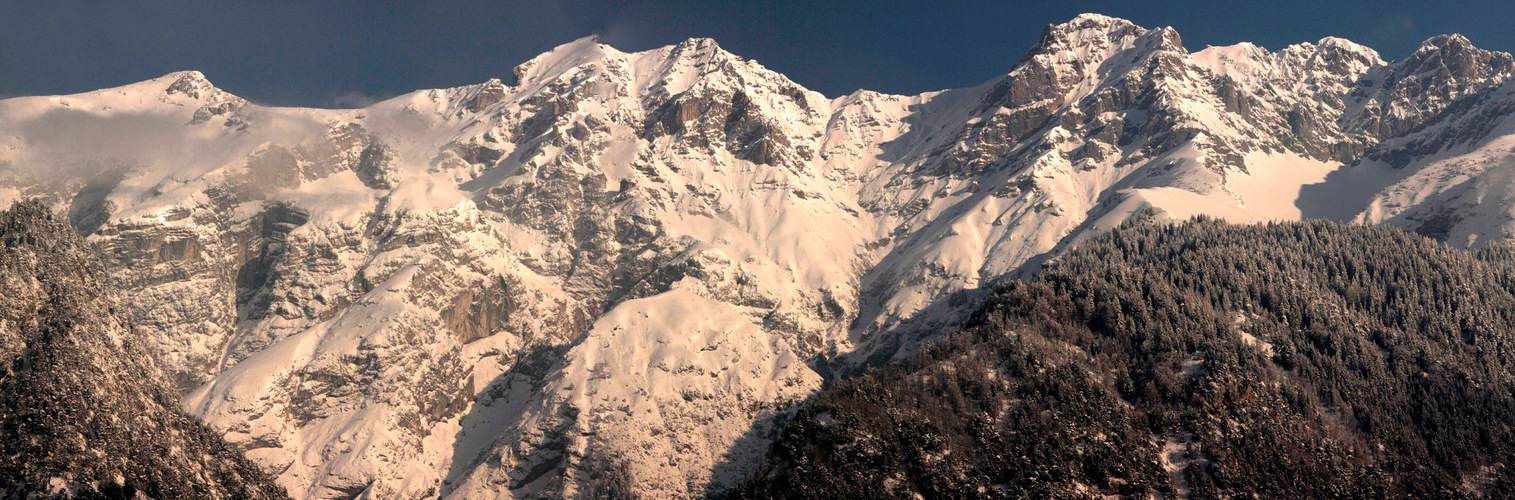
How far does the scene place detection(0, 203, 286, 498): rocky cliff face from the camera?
291 ft

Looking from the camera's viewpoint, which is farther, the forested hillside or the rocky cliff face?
the forested hillside

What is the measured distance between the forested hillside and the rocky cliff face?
75.6 metres

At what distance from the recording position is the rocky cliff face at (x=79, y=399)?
8869 cm

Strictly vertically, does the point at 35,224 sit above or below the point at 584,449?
above

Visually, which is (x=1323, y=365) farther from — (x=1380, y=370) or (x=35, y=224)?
(x=35, y=224)

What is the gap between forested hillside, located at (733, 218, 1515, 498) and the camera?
133375mm

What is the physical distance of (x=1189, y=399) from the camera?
147 metres

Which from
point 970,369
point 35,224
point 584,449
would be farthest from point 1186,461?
point 35,224

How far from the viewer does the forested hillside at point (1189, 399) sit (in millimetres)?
133375

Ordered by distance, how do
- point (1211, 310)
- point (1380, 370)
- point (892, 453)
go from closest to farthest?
1. point (892, 453)
2. point (1380, 370)
3. point (1211, 310)

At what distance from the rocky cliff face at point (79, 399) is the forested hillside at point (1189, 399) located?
7557 cm

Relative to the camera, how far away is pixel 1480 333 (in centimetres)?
16588

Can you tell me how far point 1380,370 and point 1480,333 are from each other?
25039 millimetres

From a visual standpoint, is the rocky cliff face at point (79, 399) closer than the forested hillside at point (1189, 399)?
Result: Yes
